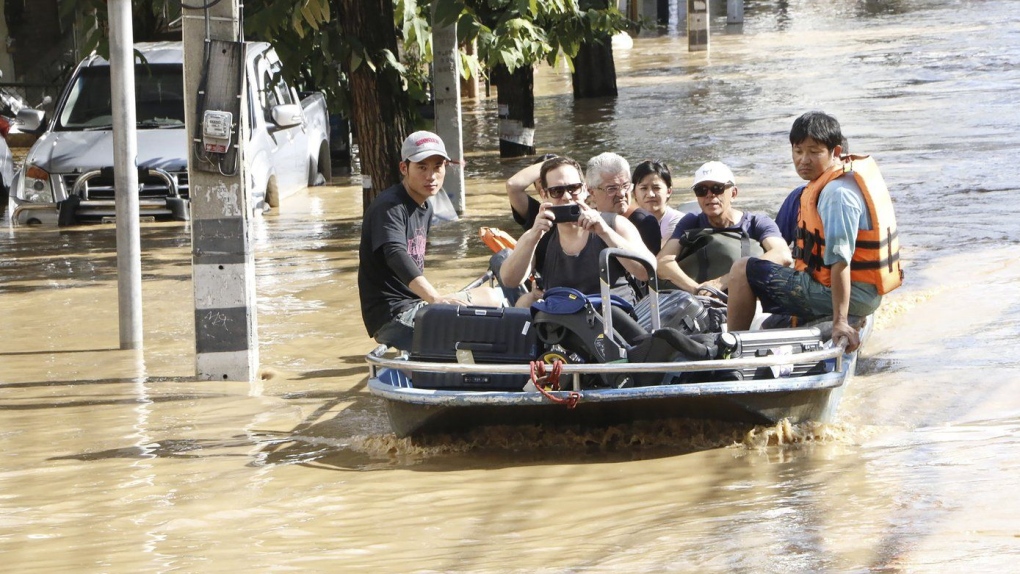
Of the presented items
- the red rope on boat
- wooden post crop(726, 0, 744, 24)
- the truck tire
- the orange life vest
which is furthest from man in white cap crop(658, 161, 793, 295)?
wooden post crop(726, 0, 744, 24)

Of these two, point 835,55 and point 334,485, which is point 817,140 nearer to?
point 334,485

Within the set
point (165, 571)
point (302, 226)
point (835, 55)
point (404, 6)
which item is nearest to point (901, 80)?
point (835, 55)

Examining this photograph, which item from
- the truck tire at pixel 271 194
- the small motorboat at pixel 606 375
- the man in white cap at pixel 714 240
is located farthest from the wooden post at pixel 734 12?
the small motorboat at pixel 606 375

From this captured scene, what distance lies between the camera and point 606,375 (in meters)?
7.05

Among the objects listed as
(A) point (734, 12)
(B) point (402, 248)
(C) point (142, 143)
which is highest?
(A) point (734, 12)

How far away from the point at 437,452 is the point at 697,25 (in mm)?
30306

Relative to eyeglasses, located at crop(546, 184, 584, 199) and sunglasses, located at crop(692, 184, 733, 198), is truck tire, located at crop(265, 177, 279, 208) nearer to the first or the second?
sunglasses, located at crop(692, 184, 733, 198)

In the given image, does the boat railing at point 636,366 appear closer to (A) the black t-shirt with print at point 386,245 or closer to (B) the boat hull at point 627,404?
(B) the boat hull at point 627,404

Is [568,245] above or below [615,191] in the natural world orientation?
below

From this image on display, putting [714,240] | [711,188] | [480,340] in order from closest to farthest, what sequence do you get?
[480,340], [711,188], [714,240]

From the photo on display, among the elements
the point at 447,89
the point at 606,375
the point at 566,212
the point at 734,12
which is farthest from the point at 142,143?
the point at 734,12

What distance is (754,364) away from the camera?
676cm

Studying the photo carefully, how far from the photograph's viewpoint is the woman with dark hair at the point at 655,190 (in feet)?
29.8

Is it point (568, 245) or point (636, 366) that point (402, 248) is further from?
point (636, 366)
